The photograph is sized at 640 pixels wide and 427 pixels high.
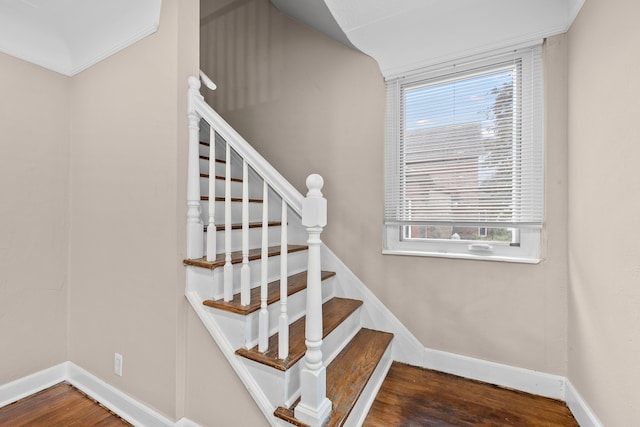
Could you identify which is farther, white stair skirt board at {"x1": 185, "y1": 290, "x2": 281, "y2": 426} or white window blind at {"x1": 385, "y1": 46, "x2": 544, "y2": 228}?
white window blind at {"x1": 385, "y1": 46, "x2": 544, "y2": 228}

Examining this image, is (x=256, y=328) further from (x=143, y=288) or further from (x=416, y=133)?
(x=416, y=133)

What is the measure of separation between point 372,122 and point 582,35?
1152 mm

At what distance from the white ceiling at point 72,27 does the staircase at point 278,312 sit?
0.53 metres

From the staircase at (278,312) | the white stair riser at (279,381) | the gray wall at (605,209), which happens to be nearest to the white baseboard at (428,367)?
the gray wall at (605,209)

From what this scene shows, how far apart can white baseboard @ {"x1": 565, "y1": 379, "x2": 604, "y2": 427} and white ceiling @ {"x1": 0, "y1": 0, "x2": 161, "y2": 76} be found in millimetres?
2842

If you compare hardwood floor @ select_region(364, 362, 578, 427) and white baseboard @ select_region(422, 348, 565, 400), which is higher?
white baseboard @ select_region(422, 348, 565, 400)

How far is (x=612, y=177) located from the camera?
1.22m

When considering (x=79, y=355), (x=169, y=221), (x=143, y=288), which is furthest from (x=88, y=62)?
(x=79, y=355)

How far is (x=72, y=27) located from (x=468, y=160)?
2535mm

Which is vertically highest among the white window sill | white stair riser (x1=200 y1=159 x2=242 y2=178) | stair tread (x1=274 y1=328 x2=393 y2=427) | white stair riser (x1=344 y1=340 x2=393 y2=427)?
white stair riser (x1=200 y1=159 x2=242 y2=178)

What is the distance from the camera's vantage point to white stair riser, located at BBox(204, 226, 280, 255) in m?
1.62

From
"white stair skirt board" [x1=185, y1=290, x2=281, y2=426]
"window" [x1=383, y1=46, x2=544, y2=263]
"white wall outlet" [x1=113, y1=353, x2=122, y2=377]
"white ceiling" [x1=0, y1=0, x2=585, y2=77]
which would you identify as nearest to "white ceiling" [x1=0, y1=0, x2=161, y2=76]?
"white ceiling" [x1=0, y1=0, x2=585, y2=77]

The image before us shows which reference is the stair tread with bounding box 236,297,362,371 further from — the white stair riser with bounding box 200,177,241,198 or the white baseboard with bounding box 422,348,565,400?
the white stair riser with bounding box 200,177,241,198

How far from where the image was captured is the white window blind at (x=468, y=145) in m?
1.69
